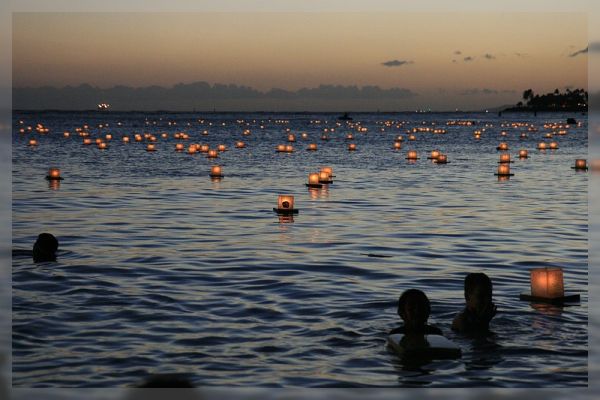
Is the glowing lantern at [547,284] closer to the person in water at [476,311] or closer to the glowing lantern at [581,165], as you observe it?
the person in water at [476,311]

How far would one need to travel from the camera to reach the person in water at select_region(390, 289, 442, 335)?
1112cm

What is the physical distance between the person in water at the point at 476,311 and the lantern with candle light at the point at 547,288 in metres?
2.05

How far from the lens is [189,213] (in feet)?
82.1

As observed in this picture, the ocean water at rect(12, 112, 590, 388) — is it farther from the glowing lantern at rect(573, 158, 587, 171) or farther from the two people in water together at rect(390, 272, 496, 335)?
the glowing lantern at rect(573, 158, 587, 171)

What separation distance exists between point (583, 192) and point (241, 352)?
75.2ft

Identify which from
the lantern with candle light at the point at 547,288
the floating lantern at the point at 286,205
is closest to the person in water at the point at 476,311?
the lantern with candle light at the point at 547,288

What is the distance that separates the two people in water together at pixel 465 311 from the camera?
11.1 metres

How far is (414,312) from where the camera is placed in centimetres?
1112

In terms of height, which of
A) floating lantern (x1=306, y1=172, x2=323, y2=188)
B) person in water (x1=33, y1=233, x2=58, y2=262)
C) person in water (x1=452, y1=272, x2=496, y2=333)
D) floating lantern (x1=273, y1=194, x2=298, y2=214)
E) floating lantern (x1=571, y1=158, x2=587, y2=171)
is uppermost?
floating lantern (x1=571, y1=158, x2=587, y2=171)

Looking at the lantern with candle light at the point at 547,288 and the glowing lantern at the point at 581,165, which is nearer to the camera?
the lantern with candle light at the point at 547,288

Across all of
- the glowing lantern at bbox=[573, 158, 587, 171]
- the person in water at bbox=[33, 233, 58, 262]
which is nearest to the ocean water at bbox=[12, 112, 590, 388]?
the person in water at bbox=[33, 233, 58, 262]

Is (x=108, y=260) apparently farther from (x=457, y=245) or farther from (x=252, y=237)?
(x=457, y=245)

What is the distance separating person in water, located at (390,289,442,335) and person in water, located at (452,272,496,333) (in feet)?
2.56

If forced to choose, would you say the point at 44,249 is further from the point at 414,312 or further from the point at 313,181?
the point at 313,181
